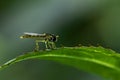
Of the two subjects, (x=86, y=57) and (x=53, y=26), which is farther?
(x=53, y=26)

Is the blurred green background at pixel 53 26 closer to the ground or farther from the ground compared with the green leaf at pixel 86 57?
farther from the ground

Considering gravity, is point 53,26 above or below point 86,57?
above

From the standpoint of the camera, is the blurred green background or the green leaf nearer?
the green leaf

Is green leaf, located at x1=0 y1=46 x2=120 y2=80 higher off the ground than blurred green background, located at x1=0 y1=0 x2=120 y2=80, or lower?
lower

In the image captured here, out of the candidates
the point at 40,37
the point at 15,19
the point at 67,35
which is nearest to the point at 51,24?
the point at 67,35

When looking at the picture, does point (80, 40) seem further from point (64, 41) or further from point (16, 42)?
point (16, 42)
